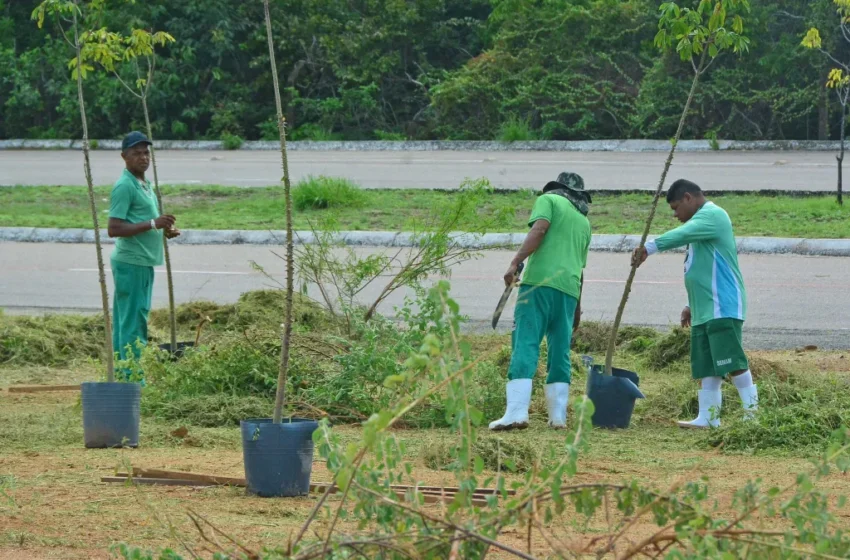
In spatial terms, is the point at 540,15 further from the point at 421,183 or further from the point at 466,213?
the point at 466,213

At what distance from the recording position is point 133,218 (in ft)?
26.7

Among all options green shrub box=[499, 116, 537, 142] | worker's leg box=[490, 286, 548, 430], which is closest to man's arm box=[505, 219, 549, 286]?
worker's leg box=[490, 286, 548, 430]

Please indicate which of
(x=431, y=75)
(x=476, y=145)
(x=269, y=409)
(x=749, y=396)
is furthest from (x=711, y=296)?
(x=431, y=75)

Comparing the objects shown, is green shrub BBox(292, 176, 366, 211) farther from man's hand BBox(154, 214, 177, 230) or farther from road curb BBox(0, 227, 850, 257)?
man's hand BBox(154, 214, 177, 230)

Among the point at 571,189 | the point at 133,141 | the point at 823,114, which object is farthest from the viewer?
the point at 823,114

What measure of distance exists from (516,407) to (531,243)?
0.97 m

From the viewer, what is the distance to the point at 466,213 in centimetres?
867

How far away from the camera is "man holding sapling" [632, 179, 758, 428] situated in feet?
24.3

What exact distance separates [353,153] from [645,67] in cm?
657

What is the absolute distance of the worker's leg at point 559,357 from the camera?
7.48 meters

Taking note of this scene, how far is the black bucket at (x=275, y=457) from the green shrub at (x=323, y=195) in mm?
12955

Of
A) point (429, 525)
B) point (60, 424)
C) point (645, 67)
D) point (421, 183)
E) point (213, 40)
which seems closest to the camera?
point (429, 525)

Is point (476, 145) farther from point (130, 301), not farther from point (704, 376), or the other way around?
point (704, 376)

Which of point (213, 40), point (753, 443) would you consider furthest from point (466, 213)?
point (213, 40)
